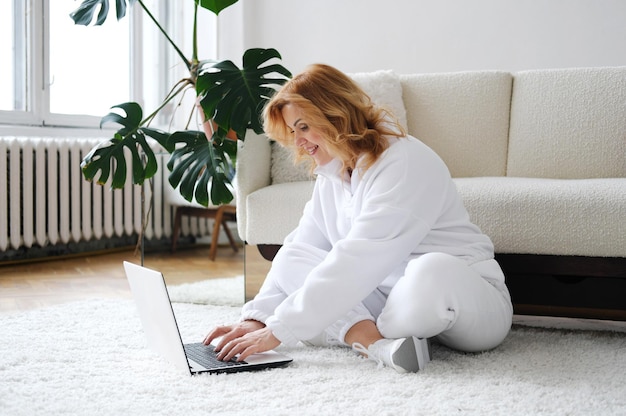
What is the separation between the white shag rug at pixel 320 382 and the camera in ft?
3.85

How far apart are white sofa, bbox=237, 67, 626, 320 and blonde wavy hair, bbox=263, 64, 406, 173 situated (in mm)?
412

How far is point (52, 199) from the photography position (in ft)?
11.5

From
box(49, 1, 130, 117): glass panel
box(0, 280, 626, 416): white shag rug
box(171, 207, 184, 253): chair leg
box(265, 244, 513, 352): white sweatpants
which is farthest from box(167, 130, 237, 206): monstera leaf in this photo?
box(49, 1, 130, 117): glass panel

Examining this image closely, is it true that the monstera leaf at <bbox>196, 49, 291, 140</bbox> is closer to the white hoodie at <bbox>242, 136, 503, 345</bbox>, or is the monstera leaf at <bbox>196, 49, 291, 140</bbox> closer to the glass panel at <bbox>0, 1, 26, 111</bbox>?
the white hoodie at <bbox>242, 136, 503, 345</bbox>

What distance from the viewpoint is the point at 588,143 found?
7.43 feet

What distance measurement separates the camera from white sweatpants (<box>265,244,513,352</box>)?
1392 mm

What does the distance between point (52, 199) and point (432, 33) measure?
2050 millimetres

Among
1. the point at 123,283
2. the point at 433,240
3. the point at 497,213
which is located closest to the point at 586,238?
the point at 497,213

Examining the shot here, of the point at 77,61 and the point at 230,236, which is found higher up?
the point at 77,61

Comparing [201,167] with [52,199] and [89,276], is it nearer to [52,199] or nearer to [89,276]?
[89,276]

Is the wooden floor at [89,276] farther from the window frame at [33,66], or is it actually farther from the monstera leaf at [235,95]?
the window frame at [33,66]

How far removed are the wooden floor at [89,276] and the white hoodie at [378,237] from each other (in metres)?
0.91

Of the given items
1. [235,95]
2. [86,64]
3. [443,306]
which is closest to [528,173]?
[235,95]

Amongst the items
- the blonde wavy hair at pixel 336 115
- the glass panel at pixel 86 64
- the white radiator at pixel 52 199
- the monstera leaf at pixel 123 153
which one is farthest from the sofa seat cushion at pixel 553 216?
the glass panel at pixel 86 64
